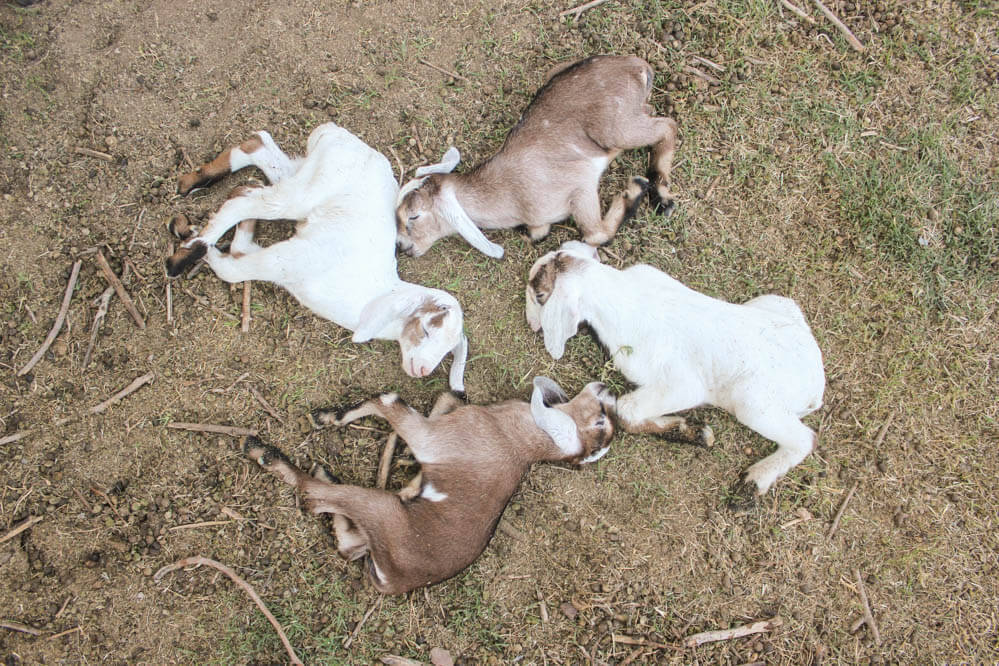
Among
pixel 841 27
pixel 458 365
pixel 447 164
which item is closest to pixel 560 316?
pixel 458 365

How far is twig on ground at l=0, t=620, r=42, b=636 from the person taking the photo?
4.44 meters

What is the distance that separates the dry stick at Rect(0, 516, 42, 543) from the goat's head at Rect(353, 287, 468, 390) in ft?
8.66

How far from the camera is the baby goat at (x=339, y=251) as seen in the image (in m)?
4.26

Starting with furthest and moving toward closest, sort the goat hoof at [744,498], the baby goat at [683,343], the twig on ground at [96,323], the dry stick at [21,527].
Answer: the goat hoof at [744,498]
the twig on ground at [96,323]
the dry stick at [21,527]
the baby goat at [683,343]

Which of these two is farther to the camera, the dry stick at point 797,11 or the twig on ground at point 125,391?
the dry stick at point 797,11

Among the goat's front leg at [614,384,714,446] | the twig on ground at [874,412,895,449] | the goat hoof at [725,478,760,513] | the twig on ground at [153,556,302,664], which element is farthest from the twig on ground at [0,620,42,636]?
the twig on ground at [874,412,895,449]

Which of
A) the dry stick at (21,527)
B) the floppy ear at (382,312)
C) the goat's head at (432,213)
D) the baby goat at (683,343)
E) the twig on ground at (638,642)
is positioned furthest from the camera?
the twig on ground at (638,642)

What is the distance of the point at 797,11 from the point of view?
17.5 feet

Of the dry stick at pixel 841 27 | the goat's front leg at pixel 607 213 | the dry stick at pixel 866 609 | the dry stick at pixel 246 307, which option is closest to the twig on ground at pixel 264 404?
the dry stick at pixel 246 307

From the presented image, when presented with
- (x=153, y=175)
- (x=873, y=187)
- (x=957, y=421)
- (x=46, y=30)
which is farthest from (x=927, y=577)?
A: (x=46, y=30)

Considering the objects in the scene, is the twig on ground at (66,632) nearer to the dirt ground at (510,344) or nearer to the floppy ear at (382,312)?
the dirt ground at (510,344)

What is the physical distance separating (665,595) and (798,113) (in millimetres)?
4013

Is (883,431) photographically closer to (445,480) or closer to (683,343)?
(683,343)

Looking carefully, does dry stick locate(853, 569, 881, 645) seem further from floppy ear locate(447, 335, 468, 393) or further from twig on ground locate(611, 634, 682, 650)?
floppy ear locate(447, 335, 468, 393)
